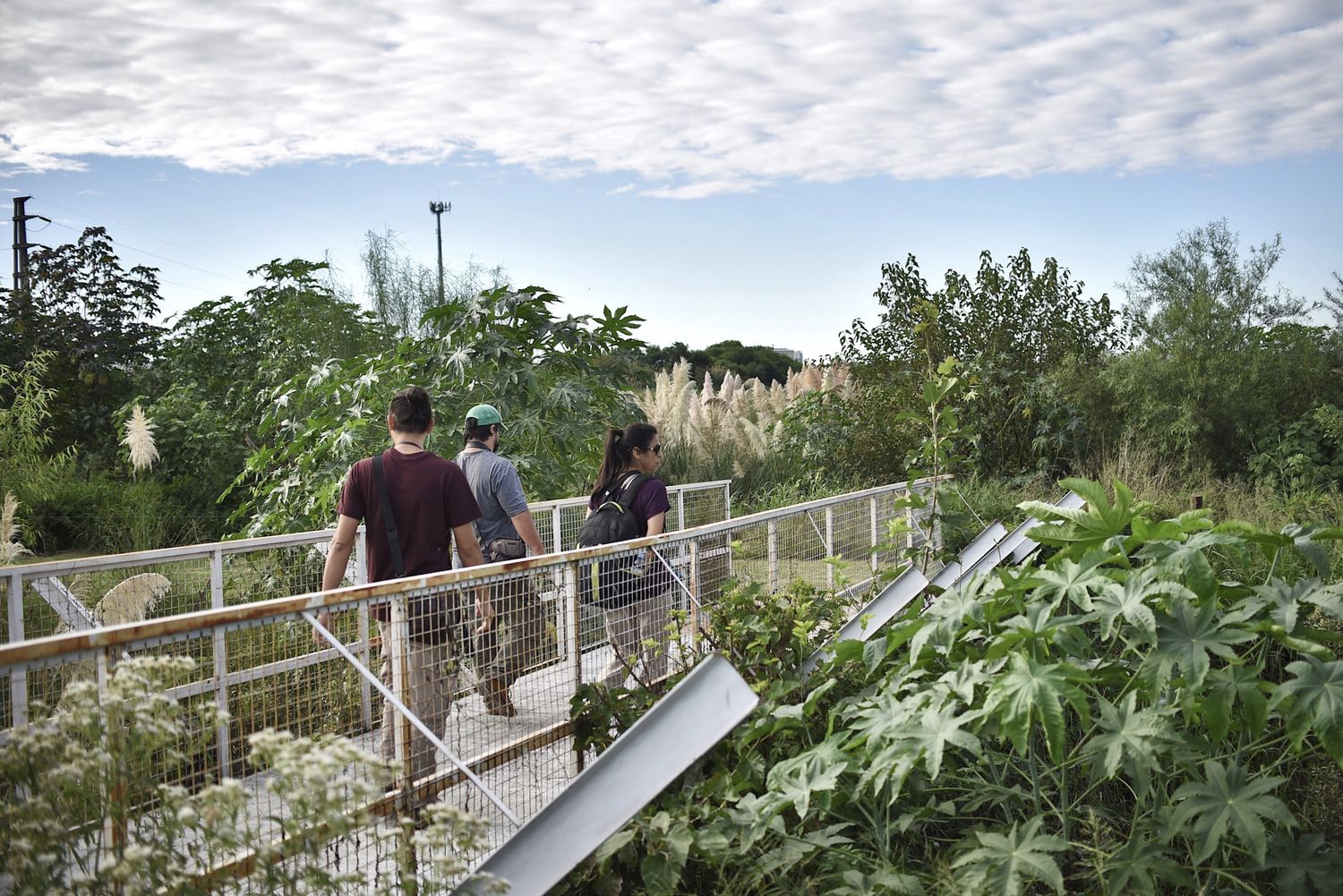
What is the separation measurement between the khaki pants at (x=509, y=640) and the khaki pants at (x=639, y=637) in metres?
0.36

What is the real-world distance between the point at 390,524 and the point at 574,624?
1116 millimetres

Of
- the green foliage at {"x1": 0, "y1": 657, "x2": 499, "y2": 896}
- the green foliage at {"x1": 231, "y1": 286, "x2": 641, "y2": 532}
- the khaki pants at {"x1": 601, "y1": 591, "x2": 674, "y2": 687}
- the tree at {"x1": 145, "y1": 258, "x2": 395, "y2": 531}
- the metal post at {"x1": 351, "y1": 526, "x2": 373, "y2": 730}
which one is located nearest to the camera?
the green foliage at {"x1": 0, "y1": 657, "x2": 499, "y2": 896}

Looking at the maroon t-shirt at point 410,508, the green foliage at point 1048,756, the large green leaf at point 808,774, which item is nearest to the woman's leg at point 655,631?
the green foliage at point 1048,756

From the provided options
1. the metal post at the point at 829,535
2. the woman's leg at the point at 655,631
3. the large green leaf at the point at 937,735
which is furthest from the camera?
the metal post at the point at 829,535

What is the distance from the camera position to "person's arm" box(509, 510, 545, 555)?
216 inches

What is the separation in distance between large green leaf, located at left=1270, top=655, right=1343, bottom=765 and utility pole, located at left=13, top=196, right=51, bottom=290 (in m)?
26.2

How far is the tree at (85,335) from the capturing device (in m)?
18.2

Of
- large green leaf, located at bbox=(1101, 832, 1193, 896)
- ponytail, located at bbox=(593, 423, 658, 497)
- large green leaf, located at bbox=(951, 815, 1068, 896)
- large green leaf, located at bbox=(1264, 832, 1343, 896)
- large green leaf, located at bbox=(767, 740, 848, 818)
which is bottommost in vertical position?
large green leaf, located at bbox=(1264, 832, 1343, 896)

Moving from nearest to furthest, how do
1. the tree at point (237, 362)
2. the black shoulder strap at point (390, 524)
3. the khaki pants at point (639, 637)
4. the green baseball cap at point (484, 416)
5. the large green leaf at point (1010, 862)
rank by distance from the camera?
the large green leaf at point (1010, 862) < the khaki pants at point (639, 637) < the black shoulder strap at point (390, 524) < the green baseball cap at point (484, 416) < the tree at point (237, 362)

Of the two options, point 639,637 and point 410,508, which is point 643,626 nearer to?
point 639,637

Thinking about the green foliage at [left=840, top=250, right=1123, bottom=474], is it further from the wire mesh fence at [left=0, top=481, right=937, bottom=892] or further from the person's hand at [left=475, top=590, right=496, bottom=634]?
the person's hand at [left=475, top=590, right=496, bottom=634]

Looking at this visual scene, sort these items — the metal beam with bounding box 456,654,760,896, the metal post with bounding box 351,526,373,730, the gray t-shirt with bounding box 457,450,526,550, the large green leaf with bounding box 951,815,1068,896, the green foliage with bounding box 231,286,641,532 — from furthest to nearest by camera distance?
the green foliage with bounding box 231,286,641,532, the gray t-shirt with bounding box 457,450,526,550, the metal post with bounding box 351,526,373,730, the large green leaf with bounding box 951,815,1068,896, the metal beam with bounding box 456,654,760,896

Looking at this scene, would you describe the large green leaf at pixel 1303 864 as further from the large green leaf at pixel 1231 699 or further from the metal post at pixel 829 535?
the metal post at pixel 829 535

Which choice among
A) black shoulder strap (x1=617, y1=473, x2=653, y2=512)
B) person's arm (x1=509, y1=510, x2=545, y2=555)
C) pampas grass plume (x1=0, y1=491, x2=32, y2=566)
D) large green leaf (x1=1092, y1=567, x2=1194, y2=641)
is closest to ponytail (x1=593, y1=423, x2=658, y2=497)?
black shoulder strap (x1=617, y1=473, x2=653, y2=512)
